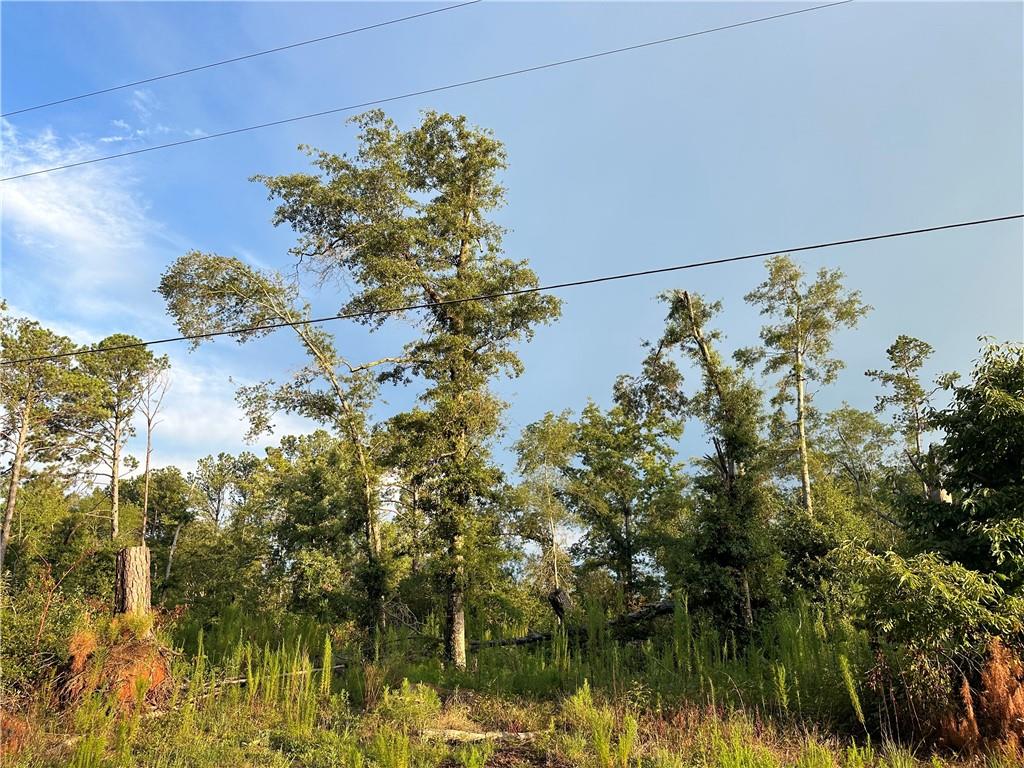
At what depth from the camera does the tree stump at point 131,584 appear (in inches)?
314

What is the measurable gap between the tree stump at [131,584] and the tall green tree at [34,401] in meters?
16.8

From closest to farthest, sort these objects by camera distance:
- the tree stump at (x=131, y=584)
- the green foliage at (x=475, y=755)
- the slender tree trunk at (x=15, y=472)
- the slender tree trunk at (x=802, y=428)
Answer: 1. the green foliage at (x=475, y=755)
2. the tree stump at (x=131, y=584)
3. the slender tree trunk at (x=802, y=428)
4. the slender tree trunk at (x=15, y=472)

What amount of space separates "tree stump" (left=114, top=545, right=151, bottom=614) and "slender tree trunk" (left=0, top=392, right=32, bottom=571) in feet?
57.0

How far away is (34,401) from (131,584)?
62.4ft

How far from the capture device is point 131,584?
803cm

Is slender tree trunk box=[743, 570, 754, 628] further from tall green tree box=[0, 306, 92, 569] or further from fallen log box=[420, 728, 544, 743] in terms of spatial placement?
tall green tree box=[0, 306, 92, 569]

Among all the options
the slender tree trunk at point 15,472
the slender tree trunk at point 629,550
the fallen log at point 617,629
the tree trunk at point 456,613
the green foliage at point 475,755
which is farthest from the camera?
the slender tree trunk at point 15,472

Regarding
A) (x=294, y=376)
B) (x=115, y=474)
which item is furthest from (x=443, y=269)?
(x=115, y=474)

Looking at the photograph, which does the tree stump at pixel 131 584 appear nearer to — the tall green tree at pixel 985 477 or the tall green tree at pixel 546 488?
the tall green tree at pixel 985 477

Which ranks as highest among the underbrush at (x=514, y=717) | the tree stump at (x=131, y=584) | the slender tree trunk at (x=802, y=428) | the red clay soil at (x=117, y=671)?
the slender tree trunk at (x=802, y=428)

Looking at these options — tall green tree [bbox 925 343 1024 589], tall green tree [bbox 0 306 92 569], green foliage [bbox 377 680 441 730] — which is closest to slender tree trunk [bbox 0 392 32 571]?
tall green tree [bbox 0 306 92 569]

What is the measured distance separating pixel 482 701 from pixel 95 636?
16.0 feet

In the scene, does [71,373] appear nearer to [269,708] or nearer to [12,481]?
[12,481]

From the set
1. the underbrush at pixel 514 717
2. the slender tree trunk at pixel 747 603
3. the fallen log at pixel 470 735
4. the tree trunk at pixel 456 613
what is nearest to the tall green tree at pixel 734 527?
the slender tree trunk at pixel 747 603
